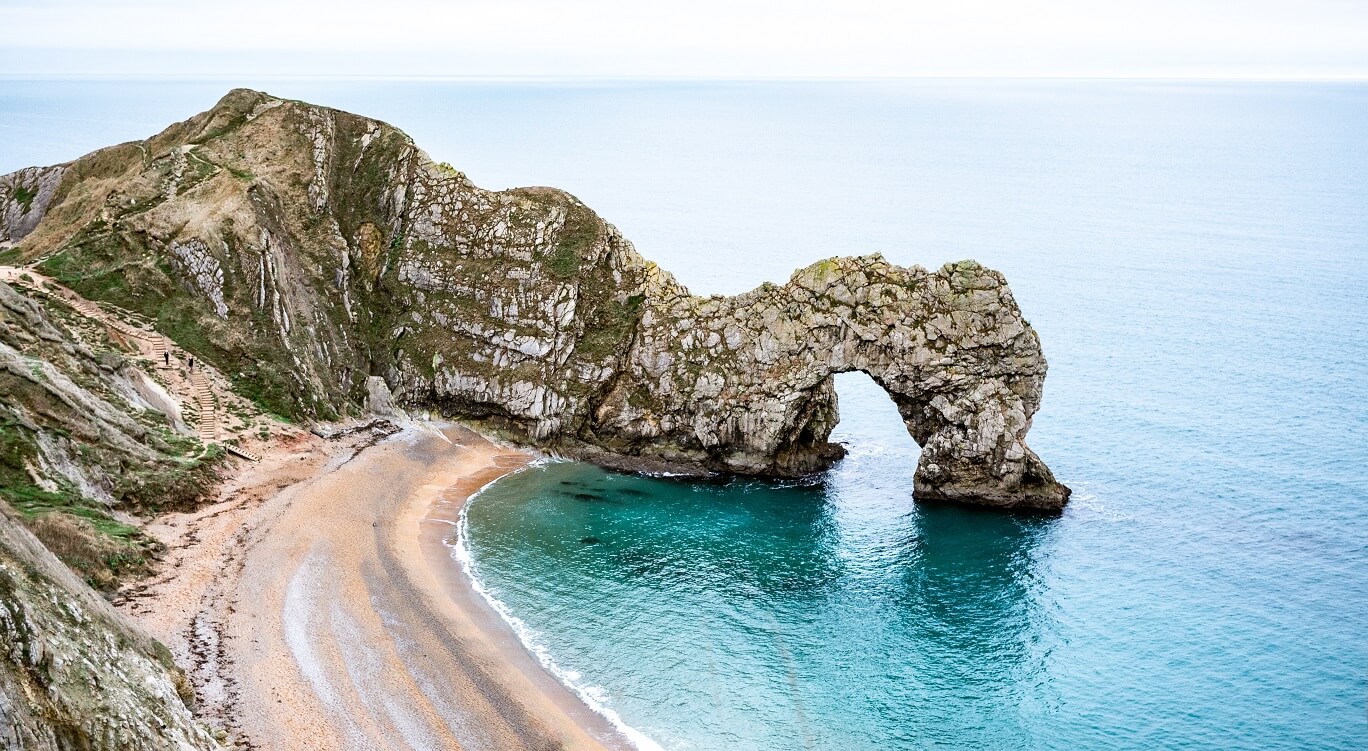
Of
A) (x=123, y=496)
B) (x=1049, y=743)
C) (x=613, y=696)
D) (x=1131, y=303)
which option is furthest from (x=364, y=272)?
(x=1131, y=303)

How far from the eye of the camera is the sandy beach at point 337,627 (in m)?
40.1

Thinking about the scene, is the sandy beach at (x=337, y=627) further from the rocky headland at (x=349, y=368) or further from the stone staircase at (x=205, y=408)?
the stone staircase at (x=205, y=408)

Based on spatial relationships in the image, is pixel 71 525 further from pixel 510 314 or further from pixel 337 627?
pixel 510 314

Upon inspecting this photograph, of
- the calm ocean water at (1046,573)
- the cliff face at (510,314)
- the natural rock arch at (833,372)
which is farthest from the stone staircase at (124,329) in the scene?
the natural rock arch at (833,372)

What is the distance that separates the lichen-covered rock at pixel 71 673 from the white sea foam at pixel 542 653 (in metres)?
15.6

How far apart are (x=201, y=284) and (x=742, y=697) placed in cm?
5059

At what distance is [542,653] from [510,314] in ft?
113

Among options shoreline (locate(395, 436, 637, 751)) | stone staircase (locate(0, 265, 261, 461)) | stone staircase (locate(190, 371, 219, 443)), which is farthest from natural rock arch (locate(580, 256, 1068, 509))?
stone staircase (locate(0, 265, 261, 461))

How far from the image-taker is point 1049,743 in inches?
1672

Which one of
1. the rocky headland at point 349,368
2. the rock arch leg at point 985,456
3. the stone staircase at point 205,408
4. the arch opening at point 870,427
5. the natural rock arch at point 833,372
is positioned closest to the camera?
the rocky headland at point 349,368

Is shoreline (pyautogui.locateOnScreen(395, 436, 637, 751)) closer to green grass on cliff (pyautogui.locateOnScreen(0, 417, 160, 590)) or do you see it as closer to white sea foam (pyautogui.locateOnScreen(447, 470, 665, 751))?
white sea foam (pyautogui.locateOnScreen(447, 470, 665, 751))

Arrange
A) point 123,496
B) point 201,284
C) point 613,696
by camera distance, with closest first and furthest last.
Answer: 1. point 613,696
2. point 123,496
3. point 201,284

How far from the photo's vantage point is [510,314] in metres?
77.1

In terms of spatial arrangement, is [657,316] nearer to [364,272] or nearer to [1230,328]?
[364,272]
